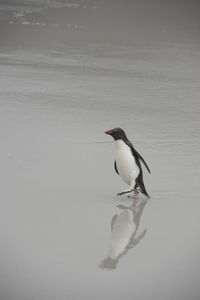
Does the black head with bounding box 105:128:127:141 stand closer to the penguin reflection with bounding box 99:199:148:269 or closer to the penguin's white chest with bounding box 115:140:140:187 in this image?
the penguin's white chest with bounding box 115:140:140:187

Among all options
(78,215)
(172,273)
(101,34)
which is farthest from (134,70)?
(172,273)

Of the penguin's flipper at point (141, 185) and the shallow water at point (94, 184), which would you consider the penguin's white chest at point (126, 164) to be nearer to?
the penguin's flipper at point (141, 185)

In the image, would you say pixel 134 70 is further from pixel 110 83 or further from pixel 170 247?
pixel 170 247

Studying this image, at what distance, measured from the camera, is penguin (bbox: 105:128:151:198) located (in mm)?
5242

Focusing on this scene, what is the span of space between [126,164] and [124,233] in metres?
0.75

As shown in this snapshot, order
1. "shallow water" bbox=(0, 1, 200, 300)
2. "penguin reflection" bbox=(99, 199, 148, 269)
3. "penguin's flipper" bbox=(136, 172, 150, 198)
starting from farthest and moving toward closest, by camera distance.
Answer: "penguin's flipper" bbox=(136, 172, 150, 198), "penguin reflection" bbox=(99, 199, 148, 269), "shallow water" bbox=(0, 1, 200, 300)

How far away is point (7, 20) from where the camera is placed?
16.8 m

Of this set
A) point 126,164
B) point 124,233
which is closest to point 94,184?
point 126,164

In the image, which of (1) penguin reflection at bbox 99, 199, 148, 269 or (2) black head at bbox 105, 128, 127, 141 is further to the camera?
(2) black head at bbox 105, 128, 127, 141

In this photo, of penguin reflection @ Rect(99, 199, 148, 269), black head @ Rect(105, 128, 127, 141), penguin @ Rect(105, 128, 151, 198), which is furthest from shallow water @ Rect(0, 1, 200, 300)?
black head @ Rect(105, 128, 127, 141)

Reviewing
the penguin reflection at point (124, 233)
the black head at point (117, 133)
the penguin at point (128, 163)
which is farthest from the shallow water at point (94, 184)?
the black head at point (117, 133)

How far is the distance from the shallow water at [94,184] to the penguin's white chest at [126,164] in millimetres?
165

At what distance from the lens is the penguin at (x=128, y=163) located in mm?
5242

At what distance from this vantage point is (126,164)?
5285 mm
